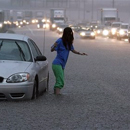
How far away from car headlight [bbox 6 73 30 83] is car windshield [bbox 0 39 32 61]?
3.14ft

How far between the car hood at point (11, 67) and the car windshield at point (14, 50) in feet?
1.20

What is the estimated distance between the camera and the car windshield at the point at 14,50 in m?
12.9

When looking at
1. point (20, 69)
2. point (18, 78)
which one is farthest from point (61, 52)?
point (18, 78)

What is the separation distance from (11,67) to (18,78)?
34 cm

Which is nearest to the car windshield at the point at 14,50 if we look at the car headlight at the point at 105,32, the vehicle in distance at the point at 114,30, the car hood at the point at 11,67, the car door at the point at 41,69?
the car door at the point at 41,69

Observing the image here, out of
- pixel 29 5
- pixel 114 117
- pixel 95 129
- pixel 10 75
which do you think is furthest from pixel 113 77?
pixel 29 5

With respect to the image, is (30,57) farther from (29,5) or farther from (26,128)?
(29,5)

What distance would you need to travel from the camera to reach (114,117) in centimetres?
1020

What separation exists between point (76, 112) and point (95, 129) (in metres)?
1.85

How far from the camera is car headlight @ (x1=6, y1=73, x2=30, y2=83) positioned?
11734mm

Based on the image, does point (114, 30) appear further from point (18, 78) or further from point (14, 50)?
point (18, 78)

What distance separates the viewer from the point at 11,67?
39.5 feet

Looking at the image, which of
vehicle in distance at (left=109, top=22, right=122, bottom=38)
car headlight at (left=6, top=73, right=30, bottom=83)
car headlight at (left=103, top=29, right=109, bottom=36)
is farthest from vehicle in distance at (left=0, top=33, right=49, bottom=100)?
car headlight at (left=103, top=29, right=109, bottom=36)

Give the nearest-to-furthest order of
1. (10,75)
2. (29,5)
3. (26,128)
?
(26,128) < (10,75) < (29,5)
